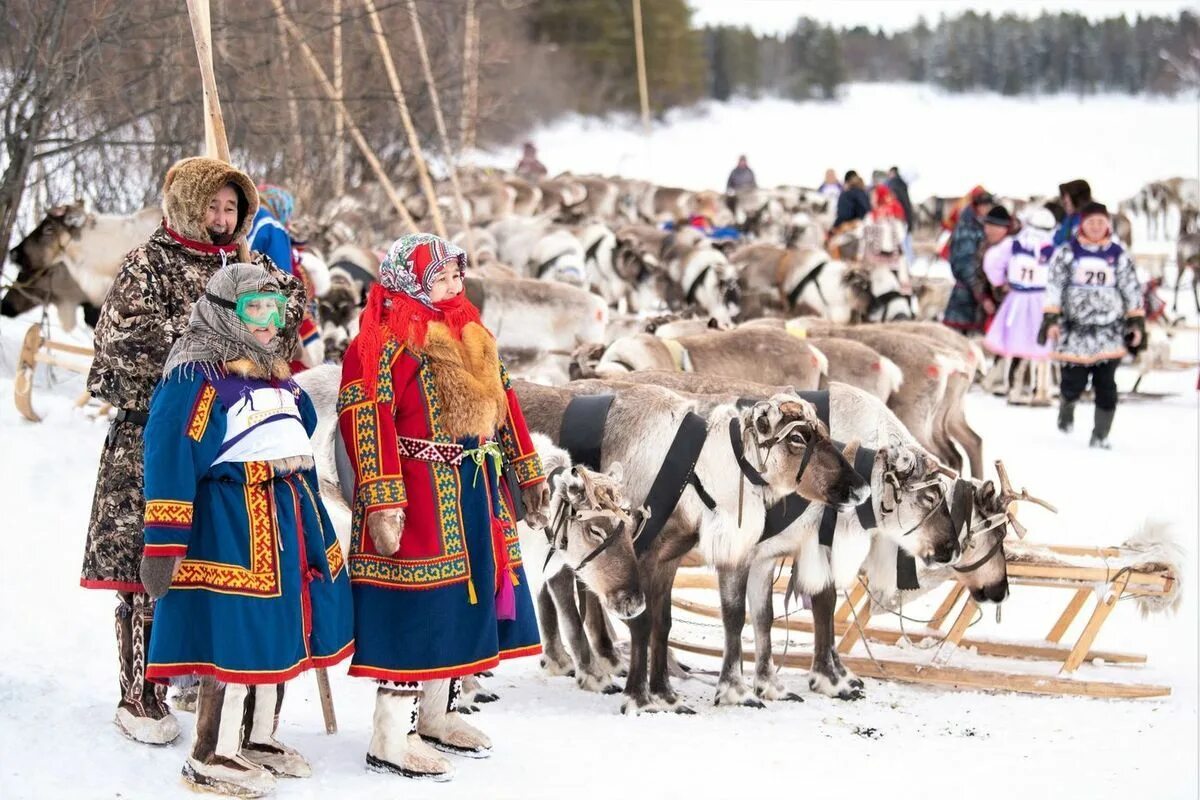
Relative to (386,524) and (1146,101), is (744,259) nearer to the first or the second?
(386,524)

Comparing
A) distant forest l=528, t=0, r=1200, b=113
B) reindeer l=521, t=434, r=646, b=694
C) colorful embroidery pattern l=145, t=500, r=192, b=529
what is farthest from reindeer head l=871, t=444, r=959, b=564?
distant forest l=528, t=0, r=1200, b=113

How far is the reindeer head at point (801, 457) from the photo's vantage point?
5367 millimetres

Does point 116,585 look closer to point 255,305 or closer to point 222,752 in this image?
point 222,752

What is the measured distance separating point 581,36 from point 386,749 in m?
47.2

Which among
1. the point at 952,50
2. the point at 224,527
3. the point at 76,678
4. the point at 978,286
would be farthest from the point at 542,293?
the point at 952,50

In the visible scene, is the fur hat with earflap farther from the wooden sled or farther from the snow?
the snow

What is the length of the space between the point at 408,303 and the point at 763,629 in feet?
7.37

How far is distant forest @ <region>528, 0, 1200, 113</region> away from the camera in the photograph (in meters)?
52.5

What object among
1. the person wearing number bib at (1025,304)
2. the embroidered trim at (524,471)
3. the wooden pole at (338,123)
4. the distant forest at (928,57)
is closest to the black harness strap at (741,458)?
the embroidered trim at (524,471)

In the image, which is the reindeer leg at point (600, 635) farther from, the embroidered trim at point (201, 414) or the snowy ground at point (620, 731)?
the embroidered trim at point (201, 414)

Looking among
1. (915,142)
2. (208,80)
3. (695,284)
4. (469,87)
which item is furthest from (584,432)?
(915,142)

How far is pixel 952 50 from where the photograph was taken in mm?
67000

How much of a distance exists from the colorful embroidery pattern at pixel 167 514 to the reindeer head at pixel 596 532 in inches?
63.3

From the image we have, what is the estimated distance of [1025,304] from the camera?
41.1 ft
